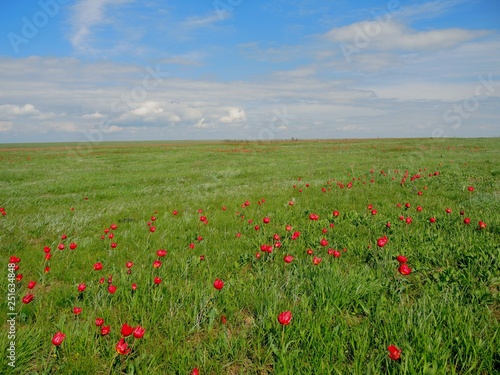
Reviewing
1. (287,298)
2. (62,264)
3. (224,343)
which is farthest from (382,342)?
(62,264)

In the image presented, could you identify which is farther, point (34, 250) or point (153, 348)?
point (34, 250)

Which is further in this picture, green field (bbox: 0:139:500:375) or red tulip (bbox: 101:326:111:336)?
red tulip (bbox: 101:326:111:336)

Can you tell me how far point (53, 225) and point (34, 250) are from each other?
5.21ft

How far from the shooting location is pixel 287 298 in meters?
3.17

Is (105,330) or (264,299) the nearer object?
(105,330)

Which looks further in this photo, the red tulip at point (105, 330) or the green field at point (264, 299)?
the red tulip at point (105, 330)

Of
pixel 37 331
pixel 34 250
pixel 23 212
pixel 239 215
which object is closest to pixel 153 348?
pixel 37 331

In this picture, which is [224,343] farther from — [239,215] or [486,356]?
[239,215]

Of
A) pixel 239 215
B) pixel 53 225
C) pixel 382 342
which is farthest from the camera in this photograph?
pixel 239 215

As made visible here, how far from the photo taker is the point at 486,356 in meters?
2.27

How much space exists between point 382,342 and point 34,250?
18.4ft

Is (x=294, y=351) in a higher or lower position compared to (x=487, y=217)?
lower

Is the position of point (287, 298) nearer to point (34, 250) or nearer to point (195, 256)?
point (195, 256)

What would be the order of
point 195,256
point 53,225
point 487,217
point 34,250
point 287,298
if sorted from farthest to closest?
1. point 53,225
2. point 487,217
3. point 34,250
4. point 195,256
5. point 287,298
